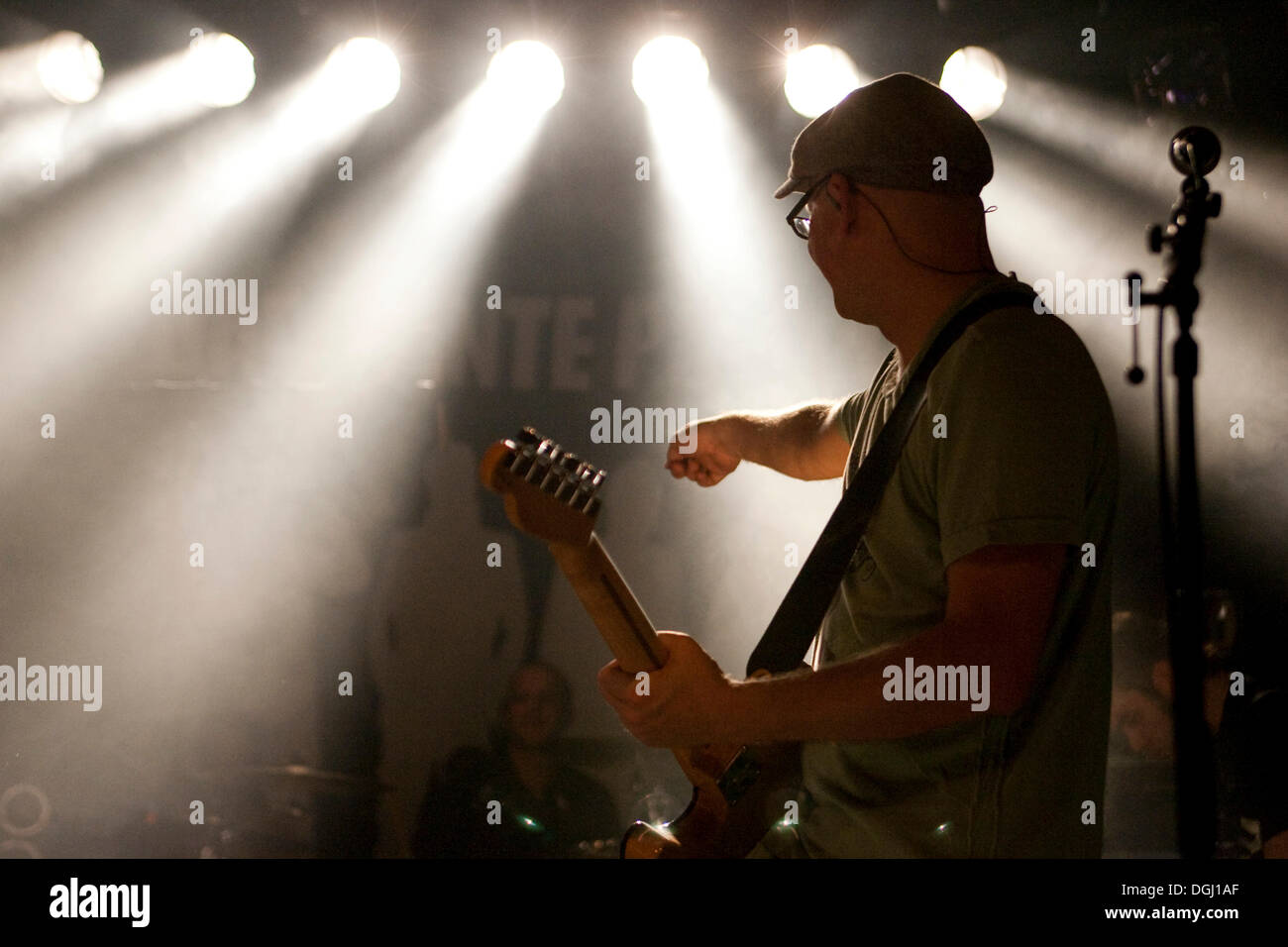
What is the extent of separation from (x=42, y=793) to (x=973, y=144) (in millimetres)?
4334

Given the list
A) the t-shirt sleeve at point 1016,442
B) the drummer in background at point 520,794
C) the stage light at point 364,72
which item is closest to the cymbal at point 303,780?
the drummer in background at point 520,794

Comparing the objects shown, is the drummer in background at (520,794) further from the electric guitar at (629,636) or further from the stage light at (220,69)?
the stage light at (220,69)

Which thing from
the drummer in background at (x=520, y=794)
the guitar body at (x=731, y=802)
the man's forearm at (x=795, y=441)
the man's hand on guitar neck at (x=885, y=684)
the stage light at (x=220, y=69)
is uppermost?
the stage light at (x=220, y=69)

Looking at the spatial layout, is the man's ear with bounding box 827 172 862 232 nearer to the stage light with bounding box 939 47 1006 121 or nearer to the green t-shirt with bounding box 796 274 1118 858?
the green t-shirt with bounding box 796 274 1118 858

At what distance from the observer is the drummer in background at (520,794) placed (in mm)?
3934

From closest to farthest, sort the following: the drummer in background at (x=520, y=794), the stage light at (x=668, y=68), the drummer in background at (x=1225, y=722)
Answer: the drummer in background at (x=1225, y=722), the stage light at (x=668, y=68), the drummer in background at (x=520, y=794)

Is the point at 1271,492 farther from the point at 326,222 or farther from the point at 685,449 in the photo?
the point at 326,222

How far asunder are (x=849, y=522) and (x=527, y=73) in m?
2.81

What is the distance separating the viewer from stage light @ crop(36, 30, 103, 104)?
379cm

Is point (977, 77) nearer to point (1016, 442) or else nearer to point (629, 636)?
point (1016, 442)

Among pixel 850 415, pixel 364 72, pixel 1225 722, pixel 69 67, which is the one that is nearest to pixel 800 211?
pixel 850 415

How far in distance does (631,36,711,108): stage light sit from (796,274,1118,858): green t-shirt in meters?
2.48

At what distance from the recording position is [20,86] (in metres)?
3.84

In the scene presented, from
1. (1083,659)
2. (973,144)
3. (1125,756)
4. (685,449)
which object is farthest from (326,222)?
(1125,756)
